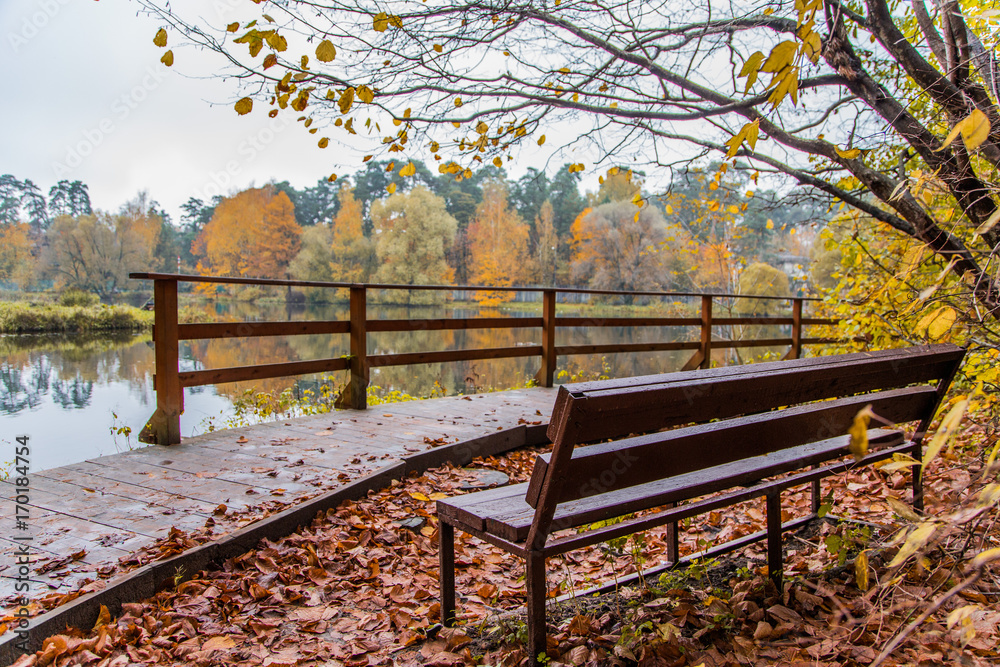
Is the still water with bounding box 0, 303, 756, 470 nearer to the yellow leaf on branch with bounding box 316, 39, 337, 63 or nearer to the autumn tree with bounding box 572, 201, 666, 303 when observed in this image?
the yellow leaf on branch with bounding box 316, 39, 337, 63

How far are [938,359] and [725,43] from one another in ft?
11.1

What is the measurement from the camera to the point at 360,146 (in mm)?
4578

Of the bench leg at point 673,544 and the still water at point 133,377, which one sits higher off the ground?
the bench leg at point 673,544

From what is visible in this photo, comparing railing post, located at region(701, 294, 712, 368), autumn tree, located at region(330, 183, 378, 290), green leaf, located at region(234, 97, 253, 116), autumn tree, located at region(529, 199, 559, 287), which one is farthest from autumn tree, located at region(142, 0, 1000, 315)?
autumn tree, located at region(529, 199, 559, 287)

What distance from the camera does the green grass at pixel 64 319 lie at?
49.2ft

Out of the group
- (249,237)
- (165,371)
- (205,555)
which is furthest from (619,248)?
(205,555)

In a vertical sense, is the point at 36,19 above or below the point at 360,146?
above

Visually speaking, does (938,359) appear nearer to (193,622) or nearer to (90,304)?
(193,622)

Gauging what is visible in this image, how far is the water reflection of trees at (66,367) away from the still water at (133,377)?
0.06 ft

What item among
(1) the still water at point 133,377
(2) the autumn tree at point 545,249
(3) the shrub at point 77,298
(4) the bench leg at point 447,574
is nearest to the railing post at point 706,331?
(1) the still water at point 133,377

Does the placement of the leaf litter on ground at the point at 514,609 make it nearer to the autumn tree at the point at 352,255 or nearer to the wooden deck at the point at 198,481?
the wooden deck at the point at 198,481

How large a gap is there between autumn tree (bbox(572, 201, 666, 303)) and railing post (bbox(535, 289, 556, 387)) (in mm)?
19607

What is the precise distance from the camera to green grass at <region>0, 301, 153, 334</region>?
49.2 ft

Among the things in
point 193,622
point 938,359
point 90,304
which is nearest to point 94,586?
point 193,622
